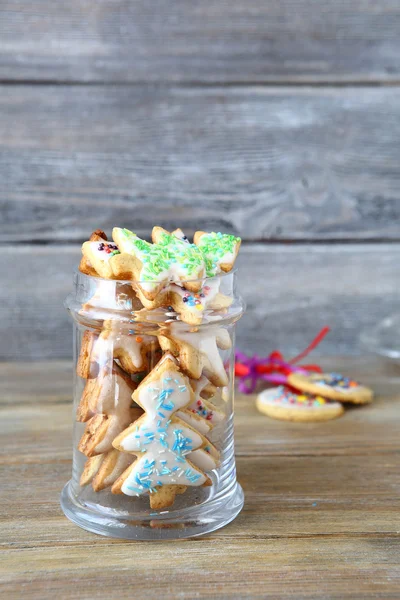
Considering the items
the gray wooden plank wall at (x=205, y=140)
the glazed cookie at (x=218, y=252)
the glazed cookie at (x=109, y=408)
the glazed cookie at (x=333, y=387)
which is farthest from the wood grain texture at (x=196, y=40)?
the glazed cookie at (x=109, y=408)

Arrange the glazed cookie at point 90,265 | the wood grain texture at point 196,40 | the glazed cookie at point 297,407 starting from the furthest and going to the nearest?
the wood grain texture at point 196,40, the glazed cookie at point 297,407, the glazed cookie at point 90,265

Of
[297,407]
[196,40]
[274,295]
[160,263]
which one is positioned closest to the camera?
[160,263]

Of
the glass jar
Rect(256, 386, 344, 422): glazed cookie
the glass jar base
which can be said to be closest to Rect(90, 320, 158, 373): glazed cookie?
the glass jar

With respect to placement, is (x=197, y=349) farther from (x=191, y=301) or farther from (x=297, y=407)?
(x=297, y=407)

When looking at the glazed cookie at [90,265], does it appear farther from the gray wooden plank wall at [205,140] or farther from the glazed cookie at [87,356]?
the gray wooden plank wall at [205,140]

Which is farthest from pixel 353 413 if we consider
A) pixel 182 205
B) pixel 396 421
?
pixel 182 205

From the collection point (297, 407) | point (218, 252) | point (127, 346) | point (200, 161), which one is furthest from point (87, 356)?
point (200, 161)

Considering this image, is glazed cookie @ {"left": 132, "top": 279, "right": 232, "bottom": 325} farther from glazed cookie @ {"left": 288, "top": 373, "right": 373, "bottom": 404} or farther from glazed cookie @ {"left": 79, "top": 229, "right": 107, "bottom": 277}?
glazed cookie @ {"left": 288, "top": 373, "right": 373, "bottom": 404}
